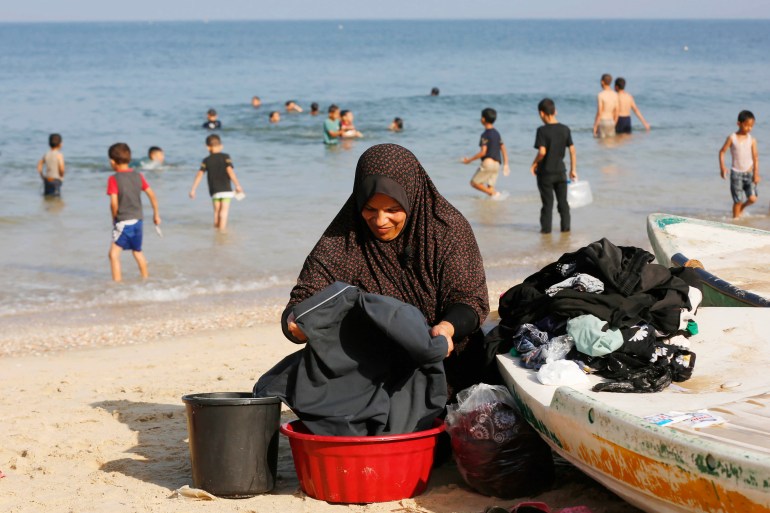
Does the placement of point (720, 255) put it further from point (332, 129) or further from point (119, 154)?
point (332, 129)

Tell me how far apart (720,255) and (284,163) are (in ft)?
48.1

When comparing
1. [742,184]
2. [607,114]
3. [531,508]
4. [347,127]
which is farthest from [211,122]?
[531,508]

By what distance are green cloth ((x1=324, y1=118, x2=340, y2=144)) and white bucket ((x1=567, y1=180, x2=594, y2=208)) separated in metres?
9.28

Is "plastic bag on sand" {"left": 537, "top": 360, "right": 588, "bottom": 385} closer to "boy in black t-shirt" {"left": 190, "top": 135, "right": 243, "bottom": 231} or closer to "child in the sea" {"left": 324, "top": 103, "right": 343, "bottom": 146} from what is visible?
"boy in black t-shirt" {"left": 190, "top": 135, "right": 243, "bottom": 231}

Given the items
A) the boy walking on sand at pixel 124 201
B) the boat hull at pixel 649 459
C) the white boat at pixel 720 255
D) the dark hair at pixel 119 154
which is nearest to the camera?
the boat hull at pixel 649 459

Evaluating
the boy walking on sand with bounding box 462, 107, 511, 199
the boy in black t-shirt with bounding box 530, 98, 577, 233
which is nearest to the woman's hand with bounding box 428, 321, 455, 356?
the boy in black t-shirt with bounding box 530, 98, 577, 233

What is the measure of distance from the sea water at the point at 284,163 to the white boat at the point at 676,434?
5.57 metres

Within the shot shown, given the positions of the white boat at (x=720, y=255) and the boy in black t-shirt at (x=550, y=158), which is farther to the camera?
the boy in black t-shirt at (x=550, y=158)

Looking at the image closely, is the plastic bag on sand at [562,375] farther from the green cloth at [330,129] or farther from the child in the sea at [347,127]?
the child in the sea at [347,127]

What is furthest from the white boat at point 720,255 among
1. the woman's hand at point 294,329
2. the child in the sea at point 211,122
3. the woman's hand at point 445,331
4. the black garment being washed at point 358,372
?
the child in the sea at point 211,122

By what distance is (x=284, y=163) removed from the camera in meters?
20.9

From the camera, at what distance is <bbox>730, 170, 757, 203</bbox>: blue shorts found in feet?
42.2

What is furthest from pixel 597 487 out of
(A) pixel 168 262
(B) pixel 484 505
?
(A) pixel 168 262

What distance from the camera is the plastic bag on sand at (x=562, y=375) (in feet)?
14.0
